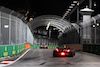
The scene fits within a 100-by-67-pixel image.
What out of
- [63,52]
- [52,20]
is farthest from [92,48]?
[52,20]

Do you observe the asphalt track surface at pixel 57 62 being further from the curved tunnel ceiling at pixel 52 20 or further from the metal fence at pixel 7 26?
the curved tunnel ceiling at pixel 52 20

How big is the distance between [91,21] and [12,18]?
812 cm

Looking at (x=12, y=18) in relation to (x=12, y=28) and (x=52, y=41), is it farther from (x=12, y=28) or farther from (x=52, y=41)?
(x=52, y=41)

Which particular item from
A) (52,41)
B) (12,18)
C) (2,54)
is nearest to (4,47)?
(2,54)

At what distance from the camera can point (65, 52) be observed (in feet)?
66.7

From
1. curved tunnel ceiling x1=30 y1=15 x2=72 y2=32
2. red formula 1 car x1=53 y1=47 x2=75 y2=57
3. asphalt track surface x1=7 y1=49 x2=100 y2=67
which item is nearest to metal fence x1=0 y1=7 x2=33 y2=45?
asphalt track surface x1=7 y1=49 x2=100 y2=67

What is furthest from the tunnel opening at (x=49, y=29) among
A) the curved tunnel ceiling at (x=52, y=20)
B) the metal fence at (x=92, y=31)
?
the metal fence at (x=92, y=31)

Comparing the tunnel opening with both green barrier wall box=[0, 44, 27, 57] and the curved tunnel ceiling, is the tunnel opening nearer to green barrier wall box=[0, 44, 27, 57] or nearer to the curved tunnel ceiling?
the curved tunnel ceiling

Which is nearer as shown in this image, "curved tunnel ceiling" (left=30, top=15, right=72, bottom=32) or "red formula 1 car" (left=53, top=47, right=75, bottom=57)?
"red formula 1 car" (left=53, top=47, right=75, bottom=57)

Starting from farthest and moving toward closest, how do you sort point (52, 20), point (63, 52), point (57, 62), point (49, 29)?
1. point (49, 29)
2. point (52, 20)
3. point (63, 52)
4. point (57, 62)

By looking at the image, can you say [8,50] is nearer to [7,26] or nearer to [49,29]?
[7,26]

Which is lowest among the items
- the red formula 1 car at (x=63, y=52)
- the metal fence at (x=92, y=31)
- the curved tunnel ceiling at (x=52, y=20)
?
the red formula 1 car at (x=63, y=52)

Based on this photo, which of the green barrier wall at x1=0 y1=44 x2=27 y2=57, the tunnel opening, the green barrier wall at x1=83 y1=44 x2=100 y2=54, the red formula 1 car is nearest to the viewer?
the green barrier wall at x1=0 y1=44 x2=27 y2=57

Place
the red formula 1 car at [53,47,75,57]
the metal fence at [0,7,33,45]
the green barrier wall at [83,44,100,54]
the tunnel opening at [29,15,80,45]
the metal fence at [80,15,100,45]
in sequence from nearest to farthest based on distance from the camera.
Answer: the metal fence at [0,7,33,45] < the red formula 1 car at [53,47,75,57] < the metal fence at [80,15,100,45] < the green barrier wall at [83,44,100,54] < the tunnel opening at [29,15,80,45]
